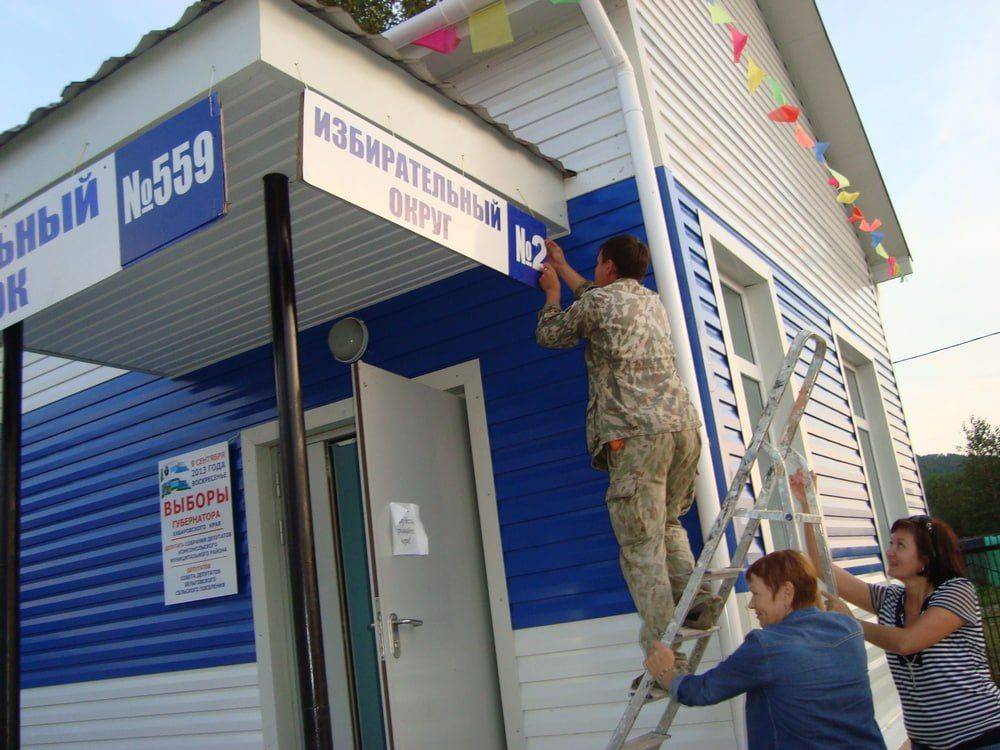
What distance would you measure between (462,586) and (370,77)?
253 centimetres

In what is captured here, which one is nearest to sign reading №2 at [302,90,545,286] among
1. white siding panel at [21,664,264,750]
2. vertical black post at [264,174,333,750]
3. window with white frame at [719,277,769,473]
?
vertical black post at [264,174,333,750]

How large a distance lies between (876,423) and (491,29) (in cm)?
606

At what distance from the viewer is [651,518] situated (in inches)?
138

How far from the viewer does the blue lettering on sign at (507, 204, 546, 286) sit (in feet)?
14.2

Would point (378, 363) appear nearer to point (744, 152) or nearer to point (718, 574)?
point (718, 574)

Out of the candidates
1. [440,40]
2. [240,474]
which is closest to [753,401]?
[440,40]

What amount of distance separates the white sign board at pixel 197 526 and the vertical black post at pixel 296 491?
111 inches

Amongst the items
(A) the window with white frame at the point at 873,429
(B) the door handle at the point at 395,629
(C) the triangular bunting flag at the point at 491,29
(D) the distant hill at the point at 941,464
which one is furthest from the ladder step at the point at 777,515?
(D) the distant hill at the point at 941,464

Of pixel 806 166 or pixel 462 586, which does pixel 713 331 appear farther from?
pixel 806 166

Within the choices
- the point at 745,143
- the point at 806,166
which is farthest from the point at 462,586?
the point at 806,166

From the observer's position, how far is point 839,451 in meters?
7.15

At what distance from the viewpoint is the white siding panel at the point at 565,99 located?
16.6ft

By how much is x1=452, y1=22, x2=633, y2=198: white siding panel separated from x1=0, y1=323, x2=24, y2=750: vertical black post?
9.40 feet

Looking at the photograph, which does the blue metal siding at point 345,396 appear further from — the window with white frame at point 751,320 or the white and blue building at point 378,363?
the window with white frame at point 751,320
